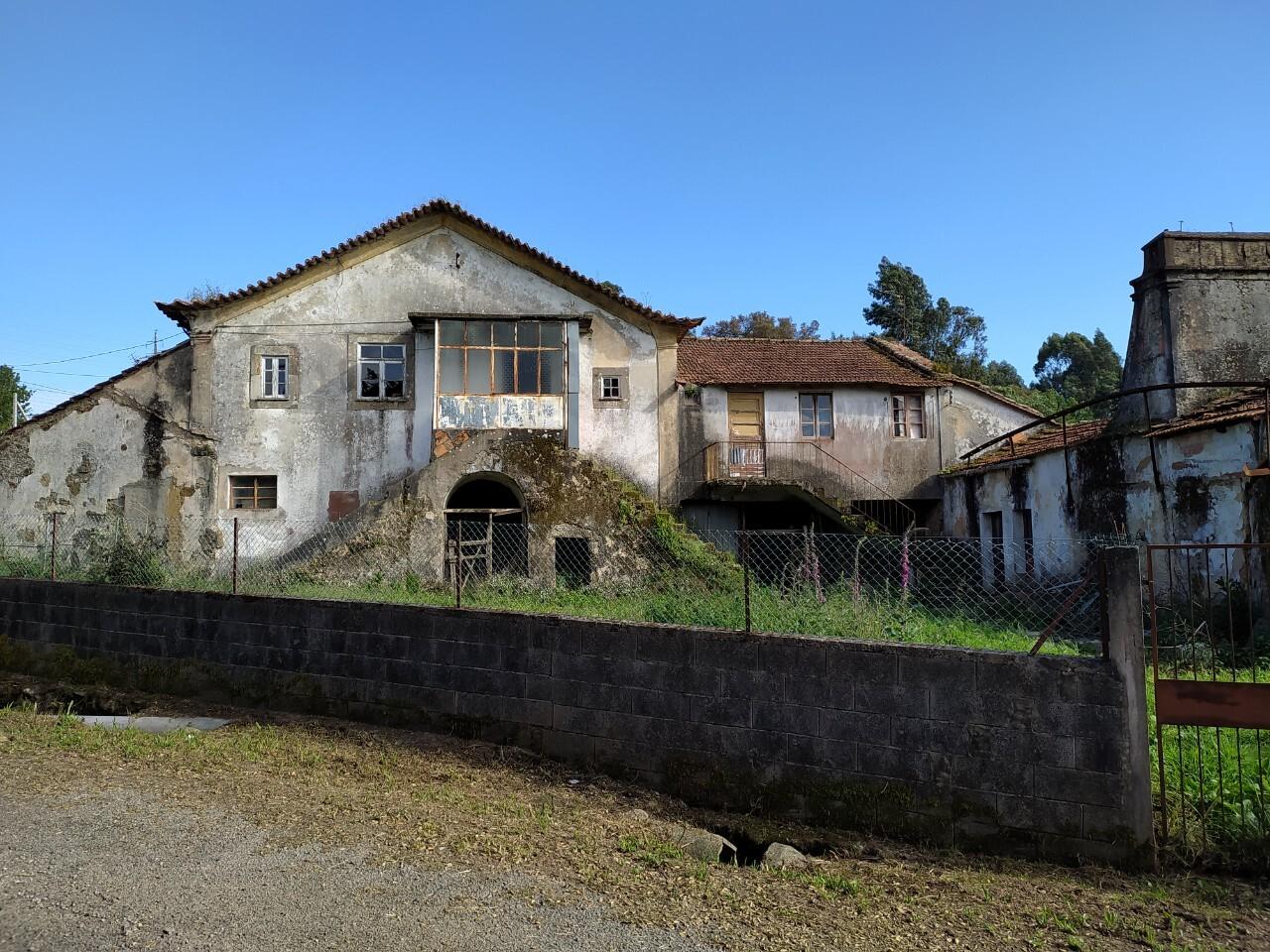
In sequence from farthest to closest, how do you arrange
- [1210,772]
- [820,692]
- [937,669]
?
[820,692] < [1210,772] < [937,669]

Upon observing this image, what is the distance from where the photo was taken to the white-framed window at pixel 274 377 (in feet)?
63.9

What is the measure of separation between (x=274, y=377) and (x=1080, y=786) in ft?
61.3

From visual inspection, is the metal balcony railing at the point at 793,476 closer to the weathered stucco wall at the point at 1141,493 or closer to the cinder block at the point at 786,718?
the weathered stucco wall at the point at 1141,493

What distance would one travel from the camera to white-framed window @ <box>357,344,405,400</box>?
64.2ft

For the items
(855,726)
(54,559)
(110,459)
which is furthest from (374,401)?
(855,726)

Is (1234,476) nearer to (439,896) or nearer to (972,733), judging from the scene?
(972,733)

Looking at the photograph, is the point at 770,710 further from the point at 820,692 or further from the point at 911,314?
the point at 911,314

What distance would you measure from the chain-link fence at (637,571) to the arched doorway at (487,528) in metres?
0.09

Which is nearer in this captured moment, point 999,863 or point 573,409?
point 999,863

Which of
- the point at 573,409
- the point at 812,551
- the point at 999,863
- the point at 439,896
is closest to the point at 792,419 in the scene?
the point at 573,409

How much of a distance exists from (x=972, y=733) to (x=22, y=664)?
11781 mm

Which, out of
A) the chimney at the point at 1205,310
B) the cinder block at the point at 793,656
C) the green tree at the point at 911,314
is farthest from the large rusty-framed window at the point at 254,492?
the green tree at the point at 911,314

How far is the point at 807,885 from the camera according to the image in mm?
4828

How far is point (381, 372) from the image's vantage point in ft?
64.3
